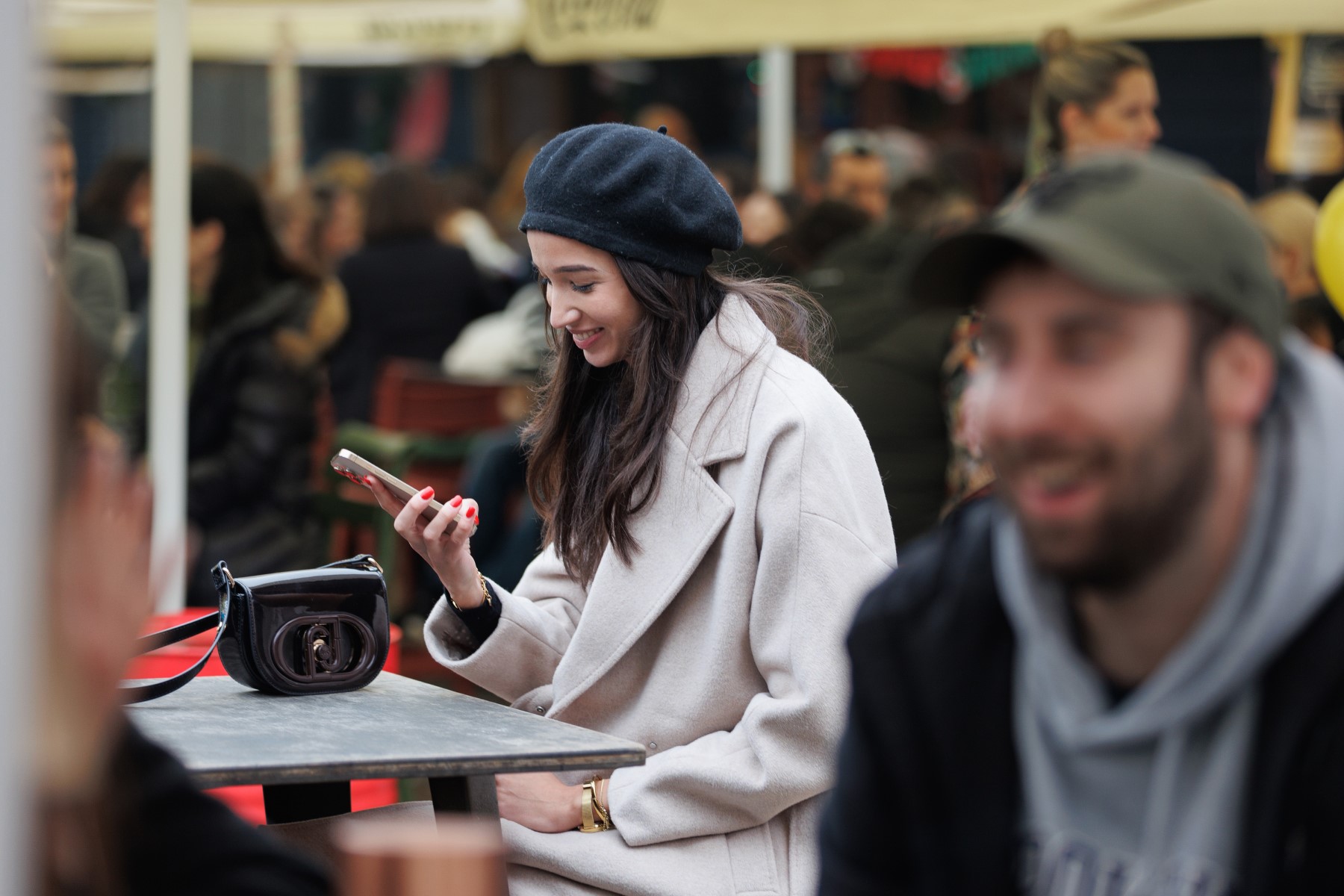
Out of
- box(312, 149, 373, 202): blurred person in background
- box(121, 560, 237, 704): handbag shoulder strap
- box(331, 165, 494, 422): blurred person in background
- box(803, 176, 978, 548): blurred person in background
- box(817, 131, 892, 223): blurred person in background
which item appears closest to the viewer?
box(121, 560, 237, 704): handbag shoulder strap

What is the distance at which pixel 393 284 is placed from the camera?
666 centimetres

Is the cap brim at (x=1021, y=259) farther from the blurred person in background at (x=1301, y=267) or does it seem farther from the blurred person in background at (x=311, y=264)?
the blurred person in background at (x=311, y=264)

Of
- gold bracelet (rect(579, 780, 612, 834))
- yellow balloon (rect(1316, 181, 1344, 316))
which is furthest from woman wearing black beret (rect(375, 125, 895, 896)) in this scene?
yellow balloon (rect(1316, 181, 1344, 316))

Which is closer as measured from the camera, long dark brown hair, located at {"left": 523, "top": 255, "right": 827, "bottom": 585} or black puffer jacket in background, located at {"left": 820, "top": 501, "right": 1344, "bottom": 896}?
black puffer jacket in background, located at {"left": 820, "top": 501, "right": 1344, "bottom": 896}

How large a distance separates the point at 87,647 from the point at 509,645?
1493 mm

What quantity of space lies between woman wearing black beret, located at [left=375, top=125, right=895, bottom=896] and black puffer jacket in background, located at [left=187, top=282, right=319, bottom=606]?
2.32m

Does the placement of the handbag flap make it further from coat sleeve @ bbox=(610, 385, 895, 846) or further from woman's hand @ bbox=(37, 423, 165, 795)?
woman's hand @ bbox=(37, 423, 165, 795)

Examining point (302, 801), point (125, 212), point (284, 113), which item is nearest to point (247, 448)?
point (302, 801)

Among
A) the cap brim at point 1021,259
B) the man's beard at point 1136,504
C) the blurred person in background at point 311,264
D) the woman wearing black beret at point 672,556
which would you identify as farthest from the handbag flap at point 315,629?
Answer: the blurred person in background at point 311,264

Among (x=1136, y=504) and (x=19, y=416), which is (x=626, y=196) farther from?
(x=19, y=416)

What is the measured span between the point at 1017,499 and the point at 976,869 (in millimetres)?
343

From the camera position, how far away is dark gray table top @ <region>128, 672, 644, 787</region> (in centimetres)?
196

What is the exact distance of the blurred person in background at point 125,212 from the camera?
23.7ft

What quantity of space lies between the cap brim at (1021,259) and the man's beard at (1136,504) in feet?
0.34
